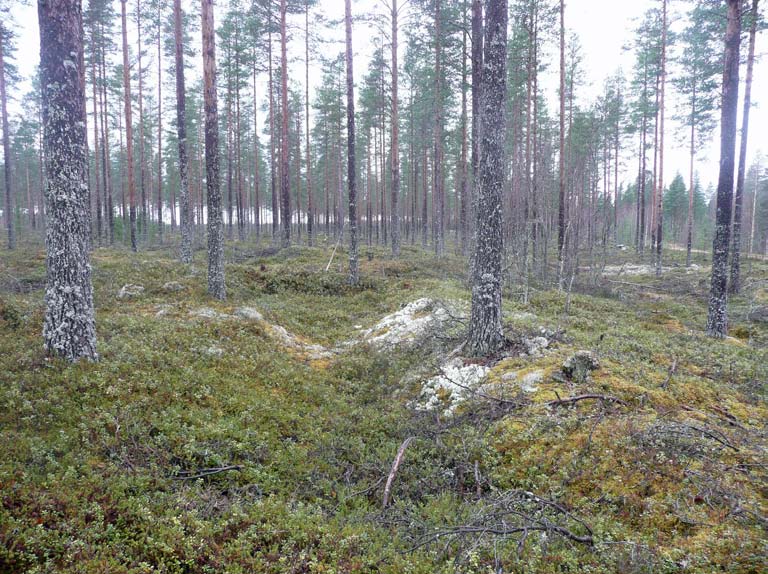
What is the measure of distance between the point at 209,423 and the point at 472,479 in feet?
11.4

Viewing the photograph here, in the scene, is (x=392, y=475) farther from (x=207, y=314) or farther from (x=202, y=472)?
(x=207, y=314)

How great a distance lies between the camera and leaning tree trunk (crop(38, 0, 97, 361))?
5.84 metres

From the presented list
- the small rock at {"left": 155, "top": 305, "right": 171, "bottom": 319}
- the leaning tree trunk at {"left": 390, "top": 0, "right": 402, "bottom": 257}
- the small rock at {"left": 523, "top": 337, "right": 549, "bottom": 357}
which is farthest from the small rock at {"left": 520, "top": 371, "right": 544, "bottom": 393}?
the leaning tree trunk at {"left": 390, "top": 0, "right": 402, "bottom": 257}

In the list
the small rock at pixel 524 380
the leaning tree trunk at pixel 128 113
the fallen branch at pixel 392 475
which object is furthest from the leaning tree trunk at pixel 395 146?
the fallen branch at pixel 392 475

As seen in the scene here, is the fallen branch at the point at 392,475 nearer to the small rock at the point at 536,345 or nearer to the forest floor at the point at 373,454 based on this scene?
the forest floor at the point at 373,454

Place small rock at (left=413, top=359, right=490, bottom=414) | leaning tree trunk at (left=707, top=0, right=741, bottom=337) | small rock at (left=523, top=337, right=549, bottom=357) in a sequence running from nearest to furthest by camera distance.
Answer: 1. small rock at (left=413, top=359, right=490, bottom=414)
2. small rock at (left=523, top=337, right=549, bottom=357)
3. leaning tree trunk at (left=707, top=0, right=741, bottom=337)

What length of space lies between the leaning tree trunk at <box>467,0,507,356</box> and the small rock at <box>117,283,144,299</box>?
9812 millimetres

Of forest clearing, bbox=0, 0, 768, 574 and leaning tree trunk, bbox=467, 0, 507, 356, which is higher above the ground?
leaning tree trunk, bbox=467, 0, 507, 356

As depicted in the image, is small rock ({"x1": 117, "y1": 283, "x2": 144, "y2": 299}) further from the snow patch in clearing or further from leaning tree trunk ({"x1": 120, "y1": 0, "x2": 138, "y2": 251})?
leaning tree trunk ({"x1": 120, "y1": 0, "x2": 138, "y2": 251})

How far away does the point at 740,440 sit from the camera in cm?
445

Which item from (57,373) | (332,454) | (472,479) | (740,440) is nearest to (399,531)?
(472,479)

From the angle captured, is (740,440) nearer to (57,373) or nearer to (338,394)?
(338,394)

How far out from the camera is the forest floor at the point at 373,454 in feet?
10.8

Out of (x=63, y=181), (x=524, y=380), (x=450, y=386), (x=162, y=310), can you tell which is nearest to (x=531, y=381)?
(x=524, y=380)
